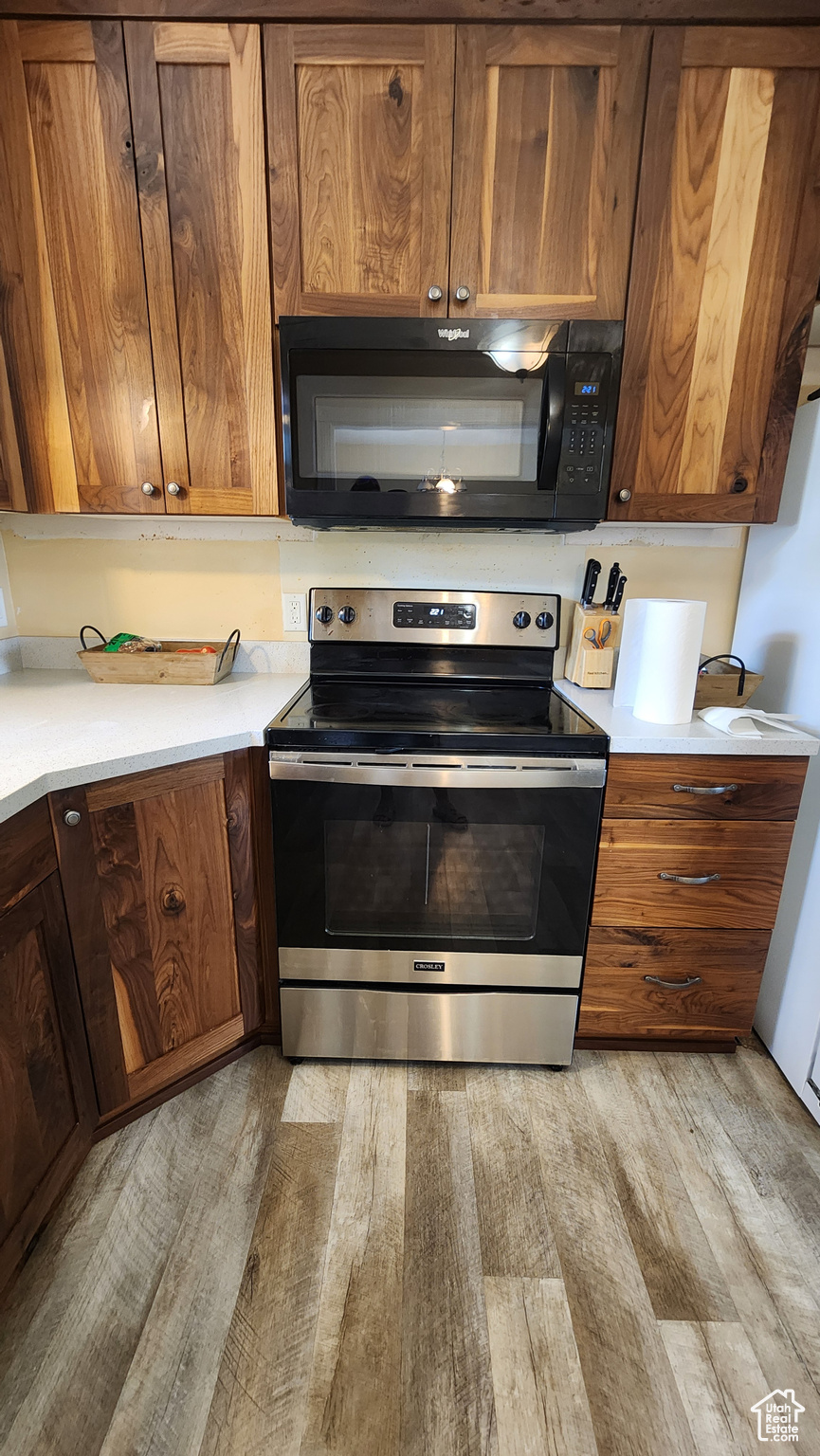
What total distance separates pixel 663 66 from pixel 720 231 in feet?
1.13

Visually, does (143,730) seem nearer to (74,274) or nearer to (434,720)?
(434,720)

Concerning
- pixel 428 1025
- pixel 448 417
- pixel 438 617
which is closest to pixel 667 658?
pixel 438 617

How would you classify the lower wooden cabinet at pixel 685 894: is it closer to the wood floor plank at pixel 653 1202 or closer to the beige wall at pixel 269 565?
the wood floor plank at pixel 653 1202

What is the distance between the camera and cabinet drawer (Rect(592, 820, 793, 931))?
1427mm

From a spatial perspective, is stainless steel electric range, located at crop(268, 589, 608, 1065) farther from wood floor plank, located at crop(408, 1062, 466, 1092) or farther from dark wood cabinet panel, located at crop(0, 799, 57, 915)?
dark wood cabinet panel, located at crop(0, 799, 57, 915)

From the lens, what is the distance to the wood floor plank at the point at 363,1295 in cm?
92

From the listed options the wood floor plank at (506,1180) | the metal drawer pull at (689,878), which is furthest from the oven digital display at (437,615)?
the wood floor plank at (506,1180)

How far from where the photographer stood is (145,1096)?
1404 mm

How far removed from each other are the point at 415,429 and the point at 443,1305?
5.90 ft

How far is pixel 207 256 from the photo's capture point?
1385 millimetres

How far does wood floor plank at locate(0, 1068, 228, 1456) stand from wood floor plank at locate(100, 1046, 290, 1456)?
0.07ft

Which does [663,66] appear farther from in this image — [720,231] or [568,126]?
[720,231]

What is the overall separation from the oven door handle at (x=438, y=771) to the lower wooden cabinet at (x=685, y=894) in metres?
0.14

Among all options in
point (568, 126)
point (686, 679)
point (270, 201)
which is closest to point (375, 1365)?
point (686, 679)
